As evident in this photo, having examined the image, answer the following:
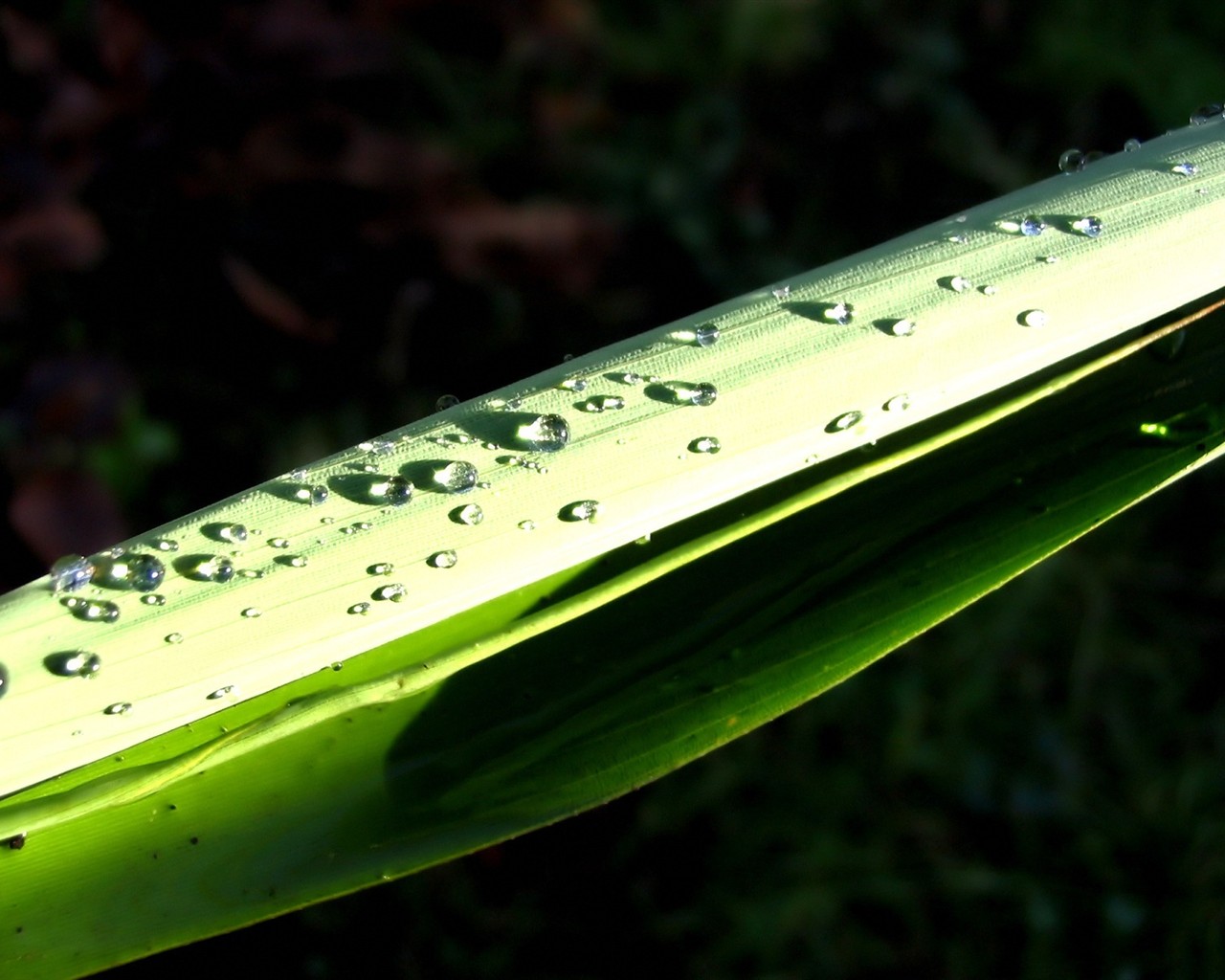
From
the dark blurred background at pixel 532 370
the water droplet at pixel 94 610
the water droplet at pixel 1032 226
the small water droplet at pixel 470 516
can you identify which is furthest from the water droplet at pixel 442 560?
the dark blurred background at pixel 532 370

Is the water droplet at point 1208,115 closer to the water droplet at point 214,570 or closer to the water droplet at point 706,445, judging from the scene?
the water droplet at point 706,445

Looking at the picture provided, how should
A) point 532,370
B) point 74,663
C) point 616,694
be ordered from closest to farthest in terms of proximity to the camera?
point 74,663, point 616,694, point 532,370

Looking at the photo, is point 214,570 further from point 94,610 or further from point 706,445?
point 706,445

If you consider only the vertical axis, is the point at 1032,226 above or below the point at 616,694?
above

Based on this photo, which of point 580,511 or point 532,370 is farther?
point 532,370

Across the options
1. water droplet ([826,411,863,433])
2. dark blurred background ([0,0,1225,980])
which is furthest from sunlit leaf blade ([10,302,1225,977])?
dark blurred background ([0,0,1225,980])

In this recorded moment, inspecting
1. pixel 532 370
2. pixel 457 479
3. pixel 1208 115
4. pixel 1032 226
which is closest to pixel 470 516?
pixel 457 479

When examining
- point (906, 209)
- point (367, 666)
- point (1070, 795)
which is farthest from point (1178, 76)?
point (367, 666)

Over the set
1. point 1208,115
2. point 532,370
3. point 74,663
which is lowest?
point 532,370

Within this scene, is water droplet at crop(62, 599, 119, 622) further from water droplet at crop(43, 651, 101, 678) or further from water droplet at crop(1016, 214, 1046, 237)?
water droplet at crop(1016, 214, 1046, 237)
